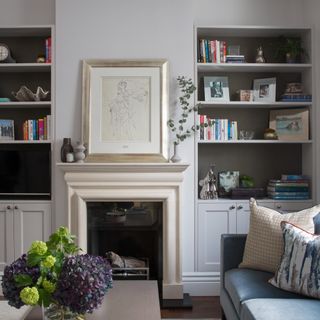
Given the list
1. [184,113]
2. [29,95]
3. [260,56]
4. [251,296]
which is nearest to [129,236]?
[184,113]

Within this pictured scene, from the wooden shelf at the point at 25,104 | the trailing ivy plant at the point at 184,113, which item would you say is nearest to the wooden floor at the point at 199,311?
the trailing ivy plant at the point at 184,113

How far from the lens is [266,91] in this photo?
3732 mm

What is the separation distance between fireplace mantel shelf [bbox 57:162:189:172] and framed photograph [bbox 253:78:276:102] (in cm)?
107

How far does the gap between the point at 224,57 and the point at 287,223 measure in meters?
1.88

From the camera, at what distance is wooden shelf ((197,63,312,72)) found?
3566 millimetres

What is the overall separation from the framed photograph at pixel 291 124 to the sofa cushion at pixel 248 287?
5.40 ft

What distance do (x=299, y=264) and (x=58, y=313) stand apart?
1.27 m

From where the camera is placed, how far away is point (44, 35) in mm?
3793

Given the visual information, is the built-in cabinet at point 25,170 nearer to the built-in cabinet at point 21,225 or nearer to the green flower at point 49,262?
the built-in cabinet at point 21,225

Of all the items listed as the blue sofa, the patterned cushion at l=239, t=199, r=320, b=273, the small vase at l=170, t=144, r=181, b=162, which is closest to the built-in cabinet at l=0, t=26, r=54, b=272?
the small vase at l=170, t=144, r=181, b=162

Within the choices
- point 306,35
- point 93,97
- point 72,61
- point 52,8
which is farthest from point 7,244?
point 306,35

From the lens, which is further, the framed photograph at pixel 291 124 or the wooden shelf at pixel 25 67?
the framed photograph at pixel 291 124

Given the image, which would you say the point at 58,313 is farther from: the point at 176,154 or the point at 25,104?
the point at 25,104

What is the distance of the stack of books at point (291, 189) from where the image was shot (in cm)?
357
